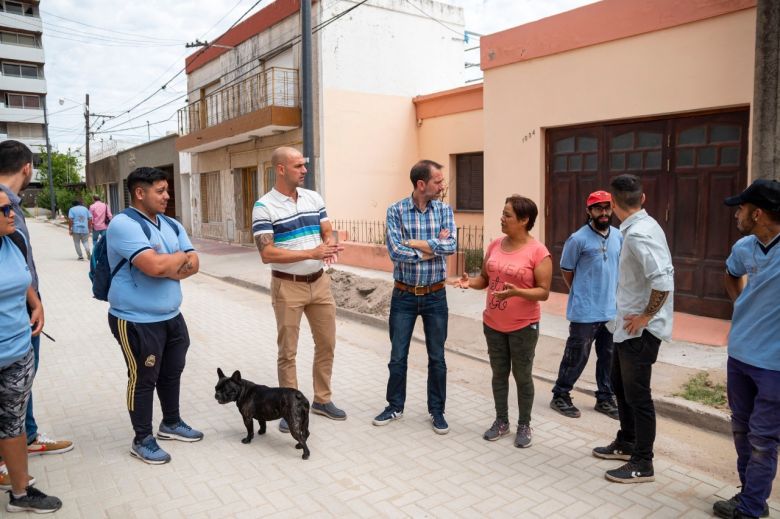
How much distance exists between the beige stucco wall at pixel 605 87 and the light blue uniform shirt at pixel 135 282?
666 centimetres

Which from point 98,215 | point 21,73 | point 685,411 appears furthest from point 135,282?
point 21,73

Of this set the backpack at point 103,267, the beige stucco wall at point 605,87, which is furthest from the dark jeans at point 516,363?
the beige stucco wall at point 605,87

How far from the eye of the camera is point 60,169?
5253 cm

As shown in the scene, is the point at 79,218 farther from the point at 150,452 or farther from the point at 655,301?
the point at 655,301

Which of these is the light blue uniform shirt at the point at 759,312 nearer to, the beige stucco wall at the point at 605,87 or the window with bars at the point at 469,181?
the beige stucco wall at the point at 605,87

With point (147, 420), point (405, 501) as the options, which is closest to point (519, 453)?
Answer: point (405, 501)

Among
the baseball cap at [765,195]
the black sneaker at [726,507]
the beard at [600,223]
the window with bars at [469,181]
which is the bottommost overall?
the black sneaker at [726,507]

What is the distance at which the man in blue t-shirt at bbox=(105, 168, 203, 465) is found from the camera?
379 cm

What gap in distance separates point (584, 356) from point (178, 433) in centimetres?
326

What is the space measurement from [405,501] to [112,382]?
3.65 m

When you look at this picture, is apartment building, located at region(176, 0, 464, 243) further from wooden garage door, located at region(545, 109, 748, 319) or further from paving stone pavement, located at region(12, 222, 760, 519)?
paving stone pavement, located at region(12, 222, 760, 519)

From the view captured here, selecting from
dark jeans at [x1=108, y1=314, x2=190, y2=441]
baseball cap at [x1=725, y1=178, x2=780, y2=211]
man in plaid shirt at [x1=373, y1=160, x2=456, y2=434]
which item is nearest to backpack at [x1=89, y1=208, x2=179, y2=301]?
dark jeans at [x1=108, y1=314, x2=190, y2=441]

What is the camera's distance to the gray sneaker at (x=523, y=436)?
14.0 feet

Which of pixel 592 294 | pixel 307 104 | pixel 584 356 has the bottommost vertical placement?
pixel 584 356
